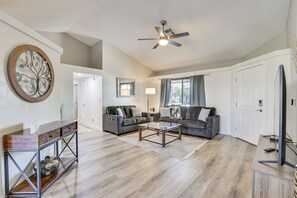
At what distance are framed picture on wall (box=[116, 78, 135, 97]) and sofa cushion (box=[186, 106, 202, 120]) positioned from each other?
8.44 ft

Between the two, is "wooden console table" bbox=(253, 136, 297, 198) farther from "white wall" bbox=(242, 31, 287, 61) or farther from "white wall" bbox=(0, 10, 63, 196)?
"white wall" bbox=(242, 31, 287, 61)

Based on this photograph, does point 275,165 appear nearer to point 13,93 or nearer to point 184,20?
point 13,93

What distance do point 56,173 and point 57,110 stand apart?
116 cm

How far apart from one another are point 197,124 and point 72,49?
5177 mm

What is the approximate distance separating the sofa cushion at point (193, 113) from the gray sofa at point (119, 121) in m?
1.59

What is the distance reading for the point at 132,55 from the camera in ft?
20.6

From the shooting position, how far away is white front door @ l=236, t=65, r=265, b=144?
Result: 3555mm

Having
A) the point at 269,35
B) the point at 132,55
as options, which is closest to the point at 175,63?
the point at 132,55

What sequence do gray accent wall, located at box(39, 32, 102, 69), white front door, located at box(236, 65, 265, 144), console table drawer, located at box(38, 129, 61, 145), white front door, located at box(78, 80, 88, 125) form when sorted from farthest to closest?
white front door, located at box(78, 80, 88, 125) < gray accent wall, located at box(39, 32, 102, 69) < white front door, located at box(236, 65, 265, 144) < console table drawer, located at box(38, 129, 61, 145)

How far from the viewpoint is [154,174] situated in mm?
2361

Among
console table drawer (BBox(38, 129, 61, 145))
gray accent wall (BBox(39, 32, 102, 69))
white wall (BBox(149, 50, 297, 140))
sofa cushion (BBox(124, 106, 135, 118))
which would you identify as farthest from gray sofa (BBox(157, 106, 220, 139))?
gray accent wall (BBox(39, 32, 102, 69))

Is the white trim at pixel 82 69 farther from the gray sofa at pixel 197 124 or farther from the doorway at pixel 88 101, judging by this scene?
the gray sofa at pixel 197 124

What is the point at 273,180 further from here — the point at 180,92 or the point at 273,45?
the point at 180,92

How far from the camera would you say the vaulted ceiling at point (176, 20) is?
2953 mm
